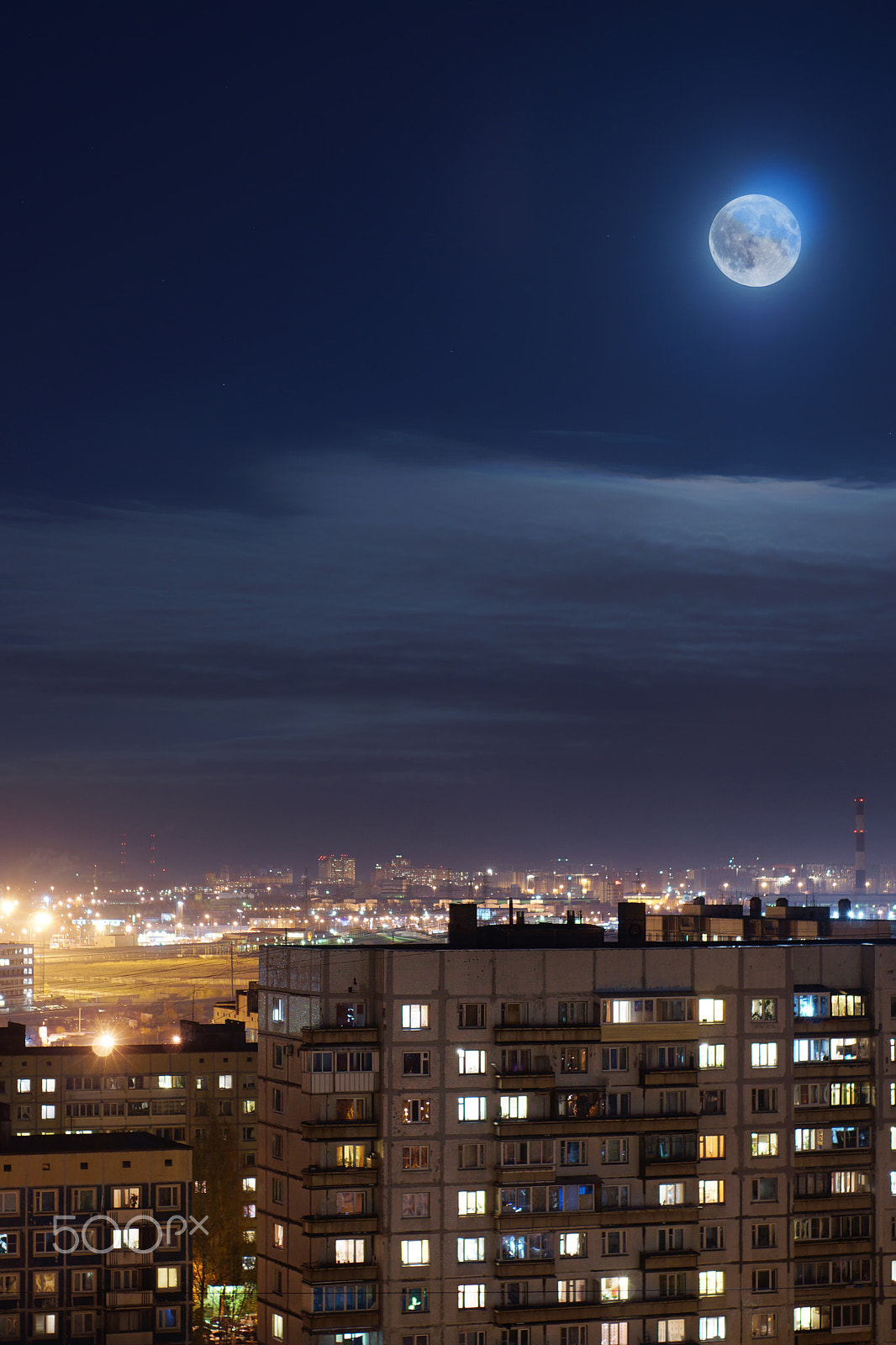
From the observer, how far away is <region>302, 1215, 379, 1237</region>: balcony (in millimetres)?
20516

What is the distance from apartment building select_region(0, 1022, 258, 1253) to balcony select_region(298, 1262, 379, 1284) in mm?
17454

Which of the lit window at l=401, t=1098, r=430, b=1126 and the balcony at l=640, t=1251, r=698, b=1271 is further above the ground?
the lit window at l=401, t=1098, r=430, b=1126

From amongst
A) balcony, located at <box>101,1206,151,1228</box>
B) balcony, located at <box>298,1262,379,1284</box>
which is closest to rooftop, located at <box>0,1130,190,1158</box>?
balcony, located at <box>101,1206,151,1228</box>

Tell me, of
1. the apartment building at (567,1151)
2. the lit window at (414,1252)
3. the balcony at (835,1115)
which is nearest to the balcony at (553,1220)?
the apartment building at (567,1151)

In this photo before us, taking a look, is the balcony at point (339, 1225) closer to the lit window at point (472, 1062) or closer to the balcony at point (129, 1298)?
the lit window at point (472, 1062)

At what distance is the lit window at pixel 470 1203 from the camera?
20891mm

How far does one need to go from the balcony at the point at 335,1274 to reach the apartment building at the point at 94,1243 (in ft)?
15.9

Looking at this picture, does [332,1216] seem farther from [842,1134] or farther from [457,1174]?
[842,1134]

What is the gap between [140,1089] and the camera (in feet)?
128

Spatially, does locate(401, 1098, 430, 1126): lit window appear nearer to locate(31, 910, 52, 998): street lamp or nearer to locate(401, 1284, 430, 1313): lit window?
locate(401, 1284, 430, 1313): lit window

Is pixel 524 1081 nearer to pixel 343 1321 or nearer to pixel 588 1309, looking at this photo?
pixel 588 1309

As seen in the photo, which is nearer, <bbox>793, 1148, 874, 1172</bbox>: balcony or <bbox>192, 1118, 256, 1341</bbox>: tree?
<bbox>793, 1148, 874, 1172</bbox>: balcony

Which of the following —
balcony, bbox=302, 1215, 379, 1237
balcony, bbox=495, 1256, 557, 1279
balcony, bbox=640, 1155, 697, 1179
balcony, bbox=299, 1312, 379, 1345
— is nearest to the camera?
balcony, bbox=299, 1312, 379, 1345

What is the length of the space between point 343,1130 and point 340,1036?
46.8 inches
